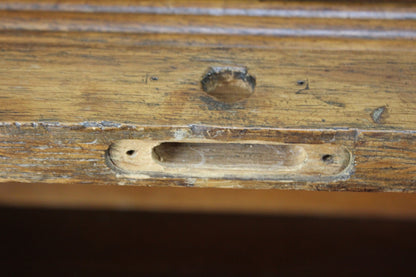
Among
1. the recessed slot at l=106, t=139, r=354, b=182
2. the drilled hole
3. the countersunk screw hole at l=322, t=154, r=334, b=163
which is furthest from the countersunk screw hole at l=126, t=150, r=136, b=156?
the countersunk screw hole at l=322, t=154, r=334, b=163

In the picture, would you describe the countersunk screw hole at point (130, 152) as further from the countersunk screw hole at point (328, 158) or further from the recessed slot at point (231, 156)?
the countersunk screw hole at point (328, 158)

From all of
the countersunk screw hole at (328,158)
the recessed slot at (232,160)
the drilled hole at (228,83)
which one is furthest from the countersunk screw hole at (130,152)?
the countersunk screw hole at (328,158)

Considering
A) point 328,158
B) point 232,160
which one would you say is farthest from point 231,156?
point 328,158

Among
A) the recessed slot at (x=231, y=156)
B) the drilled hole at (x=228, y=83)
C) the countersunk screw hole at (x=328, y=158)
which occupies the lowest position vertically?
the countersunk screw hole at (x=328, y=158)

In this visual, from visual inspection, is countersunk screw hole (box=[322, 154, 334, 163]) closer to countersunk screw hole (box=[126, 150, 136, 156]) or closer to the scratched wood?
the scratched wood

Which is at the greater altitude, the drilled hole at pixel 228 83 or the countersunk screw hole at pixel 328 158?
the drilled hole at pixel 228 83

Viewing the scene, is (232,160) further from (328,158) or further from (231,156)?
(328,158)
